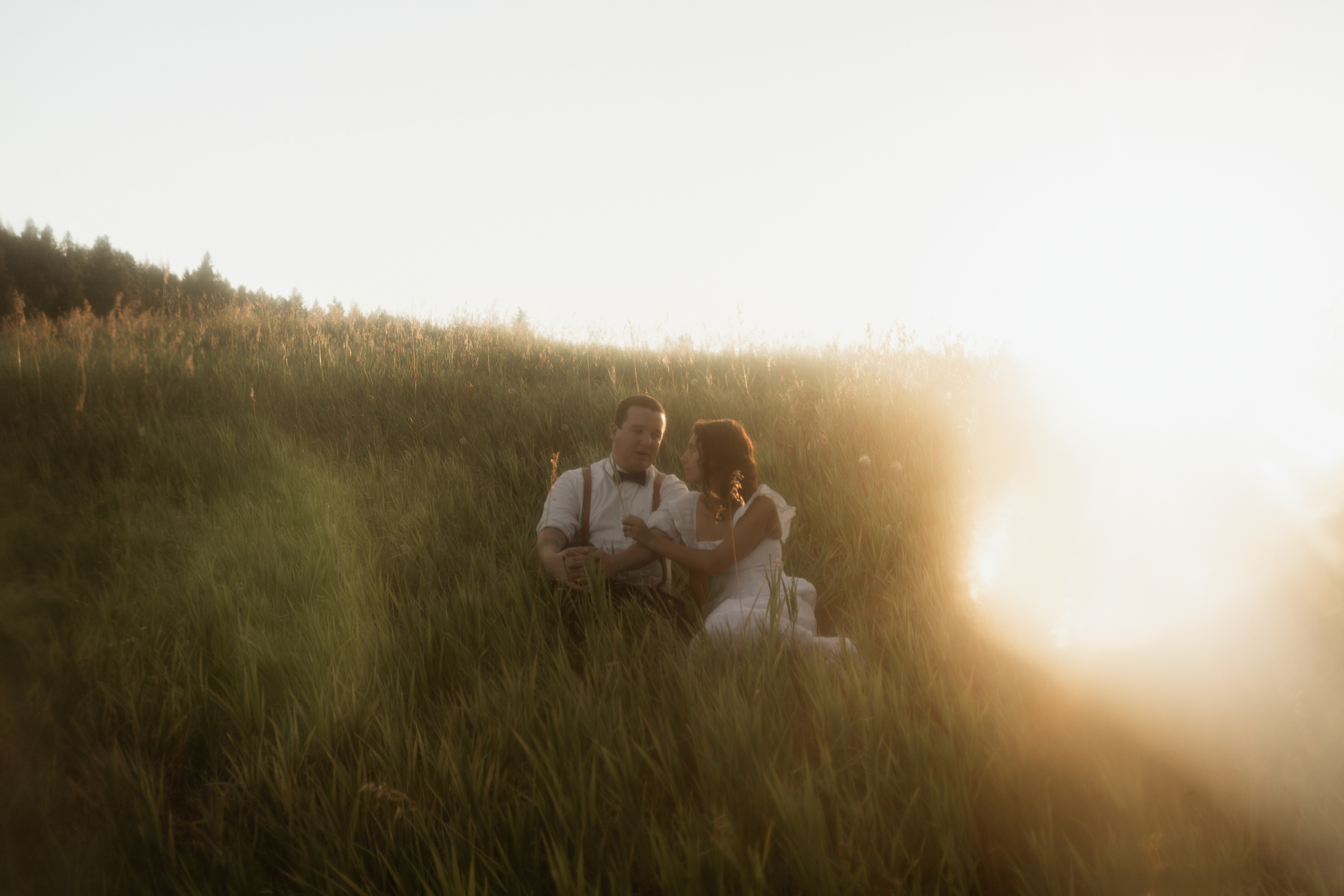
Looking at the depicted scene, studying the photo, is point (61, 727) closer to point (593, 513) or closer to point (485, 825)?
point (485, 825)

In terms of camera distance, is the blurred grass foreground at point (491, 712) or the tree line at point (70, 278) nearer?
the blurred grass foreground at point (491, 712)

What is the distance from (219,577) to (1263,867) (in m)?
4.29

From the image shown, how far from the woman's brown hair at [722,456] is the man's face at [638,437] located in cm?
41

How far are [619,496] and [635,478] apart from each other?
20cm

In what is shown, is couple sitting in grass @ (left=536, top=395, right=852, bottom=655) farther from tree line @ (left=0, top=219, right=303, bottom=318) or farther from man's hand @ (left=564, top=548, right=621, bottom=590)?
tree line @ (left=0, top=219, right=303, bottom=318)

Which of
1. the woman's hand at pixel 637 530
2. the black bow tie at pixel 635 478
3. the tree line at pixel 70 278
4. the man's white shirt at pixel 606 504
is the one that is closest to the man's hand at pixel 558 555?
the man's white shirt at pixel 606 504

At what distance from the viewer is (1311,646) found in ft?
4.64

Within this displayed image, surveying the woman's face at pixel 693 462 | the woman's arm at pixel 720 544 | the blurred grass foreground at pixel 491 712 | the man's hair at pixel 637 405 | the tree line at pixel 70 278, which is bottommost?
the blurred grass foreground at pixel 491 712

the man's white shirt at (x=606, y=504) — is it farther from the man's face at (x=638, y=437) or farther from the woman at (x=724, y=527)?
the woman at (x=724, y=527)

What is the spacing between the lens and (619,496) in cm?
363

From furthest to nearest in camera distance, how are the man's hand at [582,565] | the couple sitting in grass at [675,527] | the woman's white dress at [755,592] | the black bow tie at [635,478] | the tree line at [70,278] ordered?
the tree line at [70,278] → the black bow tie at [635,478] → the man's hand at [582,565] → the couple sitting in grass at [675,527] → the woman's white dress at [755,592]

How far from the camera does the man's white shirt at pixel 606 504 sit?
366cm

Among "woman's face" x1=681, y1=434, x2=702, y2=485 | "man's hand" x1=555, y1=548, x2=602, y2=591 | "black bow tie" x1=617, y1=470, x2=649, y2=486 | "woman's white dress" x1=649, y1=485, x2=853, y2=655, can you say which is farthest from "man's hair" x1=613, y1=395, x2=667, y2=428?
"man's hand" x1=555, y1=548, x2=602, y2=591

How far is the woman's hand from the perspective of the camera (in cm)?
301
